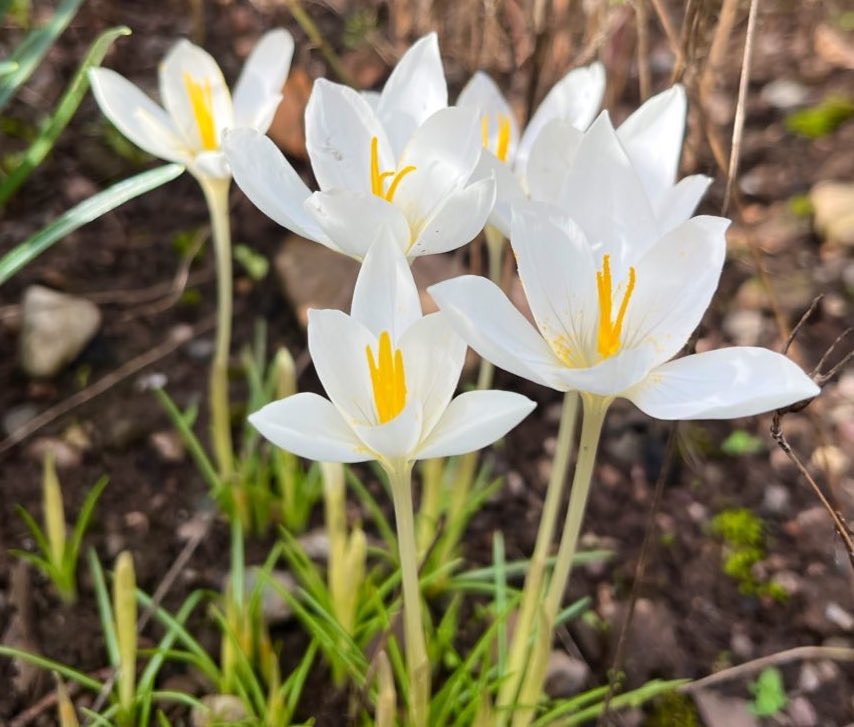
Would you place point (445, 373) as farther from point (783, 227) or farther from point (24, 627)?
point (783, 227)

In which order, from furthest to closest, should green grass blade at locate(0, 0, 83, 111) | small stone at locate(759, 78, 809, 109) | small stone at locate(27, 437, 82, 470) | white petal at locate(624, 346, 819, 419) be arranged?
small stone at locate(759, 78, 809, 109) < small stone at locate(27, 437, 82, 470) < green grass blade at locate(0, 0, 83, 111) < white petal at locate(624, 346, 819, 419)

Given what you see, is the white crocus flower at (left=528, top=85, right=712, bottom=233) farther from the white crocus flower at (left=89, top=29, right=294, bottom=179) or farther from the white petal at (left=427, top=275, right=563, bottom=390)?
the white crocus flower at (left=89, top=29, right=294, bottom=179)

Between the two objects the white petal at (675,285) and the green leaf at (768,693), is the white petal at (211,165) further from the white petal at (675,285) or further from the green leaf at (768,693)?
the green leaf at (768,693)

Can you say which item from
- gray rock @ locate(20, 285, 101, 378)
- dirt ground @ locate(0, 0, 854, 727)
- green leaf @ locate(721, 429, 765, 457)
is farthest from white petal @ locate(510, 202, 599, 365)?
gray rock @ locate(20, 285, 101, 378)

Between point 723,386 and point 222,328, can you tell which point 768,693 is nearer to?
point 723,386

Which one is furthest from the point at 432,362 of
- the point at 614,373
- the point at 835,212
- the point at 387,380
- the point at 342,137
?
the point at 835,212

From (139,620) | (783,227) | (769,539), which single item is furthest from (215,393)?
(783,227)
